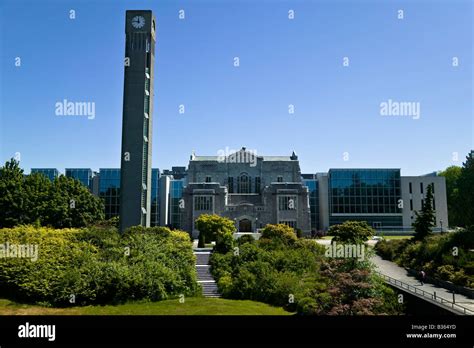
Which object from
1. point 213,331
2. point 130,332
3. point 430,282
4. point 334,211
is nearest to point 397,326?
point 213,331

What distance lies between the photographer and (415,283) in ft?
88.7

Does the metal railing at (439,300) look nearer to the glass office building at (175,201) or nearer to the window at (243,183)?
the window at (243,183)

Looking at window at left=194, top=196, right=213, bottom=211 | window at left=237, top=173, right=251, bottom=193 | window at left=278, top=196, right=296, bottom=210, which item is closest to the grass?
window at left=194, top=196, right=213, bottom=211

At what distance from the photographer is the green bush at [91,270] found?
2022 centimetres

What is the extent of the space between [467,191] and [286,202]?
23.5 m

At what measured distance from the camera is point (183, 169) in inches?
3226

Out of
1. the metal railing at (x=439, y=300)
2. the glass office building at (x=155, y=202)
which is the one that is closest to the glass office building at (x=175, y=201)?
the glass office building at (x=155, y=202)

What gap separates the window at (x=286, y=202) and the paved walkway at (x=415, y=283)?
19.9 metres

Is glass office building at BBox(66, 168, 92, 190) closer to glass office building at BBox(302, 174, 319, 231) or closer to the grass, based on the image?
glass office building at BBox(302, 174, 319, 231)

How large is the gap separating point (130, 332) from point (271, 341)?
13.0ft

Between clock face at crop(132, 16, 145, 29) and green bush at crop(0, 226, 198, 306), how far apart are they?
922 inches

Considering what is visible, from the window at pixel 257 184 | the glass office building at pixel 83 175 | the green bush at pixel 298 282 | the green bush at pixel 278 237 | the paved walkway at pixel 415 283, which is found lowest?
the paved walkway at pixel 415 283

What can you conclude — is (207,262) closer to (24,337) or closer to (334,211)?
(24,337)

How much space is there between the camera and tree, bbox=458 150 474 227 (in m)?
40.4
